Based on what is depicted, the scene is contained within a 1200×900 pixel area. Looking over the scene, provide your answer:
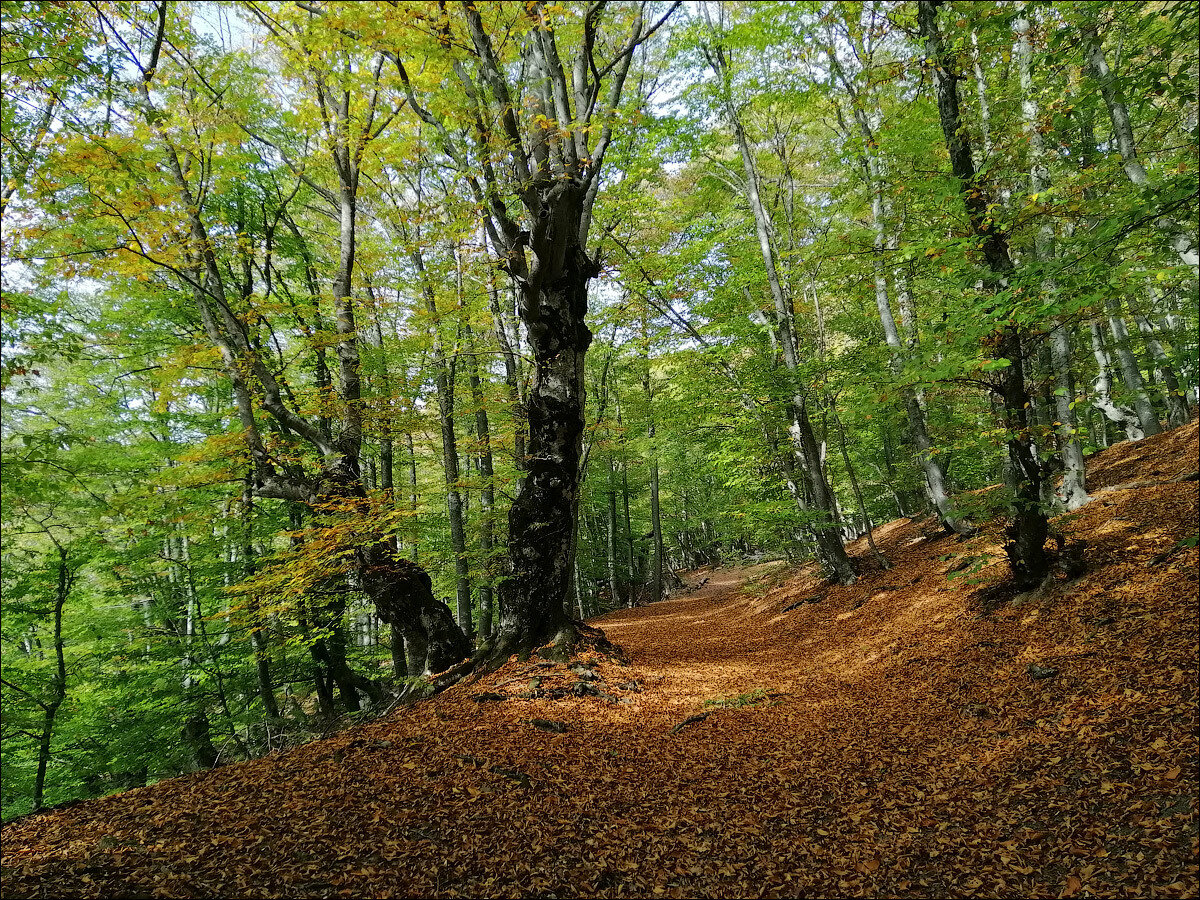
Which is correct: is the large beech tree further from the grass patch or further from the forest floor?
the grass patch

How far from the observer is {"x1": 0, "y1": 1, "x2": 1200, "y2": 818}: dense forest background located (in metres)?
5.63

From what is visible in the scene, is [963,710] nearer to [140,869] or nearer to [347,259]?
Answer: [140,869]

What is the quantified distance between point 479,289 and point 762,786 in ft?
35.0

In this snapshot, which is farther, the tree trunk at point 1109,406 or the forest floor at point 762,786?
the tree trunk at point 1109,406

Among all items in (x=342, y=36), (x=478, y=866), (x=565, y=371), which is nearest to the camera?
(x=478, y=866)

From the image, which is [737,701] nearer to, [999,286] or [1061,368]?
[999,286]

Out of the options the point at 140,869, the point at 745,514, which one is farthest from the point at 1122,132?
the point at 140,869

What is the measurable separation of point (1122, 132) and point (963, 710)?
28.2 ft

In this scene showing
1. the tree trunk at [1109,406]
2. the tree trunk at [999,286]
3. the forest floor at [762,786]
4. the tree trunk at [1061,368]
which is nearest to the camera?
the forest floor at [762,786]

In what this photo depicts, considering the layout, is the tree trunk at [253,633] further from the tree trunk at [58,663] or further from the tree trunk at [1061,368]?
the tree trunk at [1061,368]

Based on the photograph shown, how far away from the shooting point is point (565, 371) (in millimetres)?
6816

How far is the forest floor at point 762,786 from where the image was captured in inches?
110

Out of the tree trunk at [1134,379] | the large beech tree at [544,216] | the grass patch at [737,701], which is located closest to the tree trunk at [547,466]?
the large beech tree at [544,216]

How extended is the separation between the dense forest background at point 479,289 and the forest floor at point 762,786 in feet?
4.66
